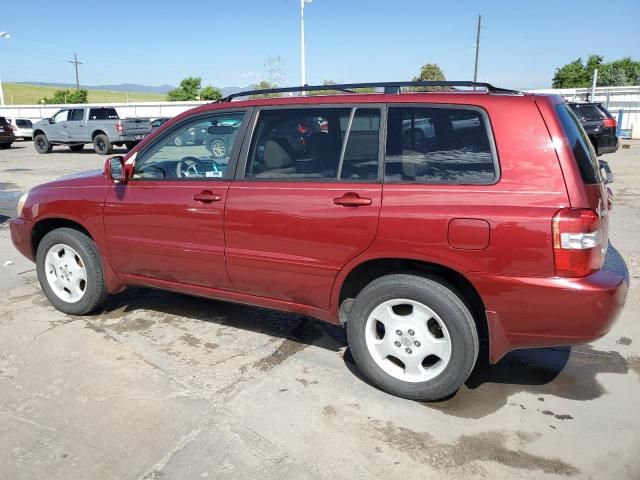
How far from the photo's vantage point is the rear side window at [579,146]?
2.80 metres

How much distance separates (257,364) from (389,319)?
3.40 feet

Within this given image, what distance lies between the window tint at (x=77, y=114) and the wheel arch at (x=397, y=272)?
2059cm

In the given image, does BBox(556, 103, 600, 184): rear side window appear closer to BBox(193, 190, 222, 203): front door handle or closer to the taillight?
the taillight

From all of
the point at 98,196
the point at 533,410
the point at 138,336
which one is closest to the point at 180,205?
the point at 98,196

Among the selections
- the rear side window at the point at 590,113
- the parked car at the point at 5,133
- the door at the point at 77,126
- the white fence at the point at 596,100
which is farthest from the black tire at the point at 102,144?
the rear side window at the point at 590,113

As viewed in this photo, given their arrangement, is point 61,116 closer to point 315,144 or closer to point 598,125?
point 598,125

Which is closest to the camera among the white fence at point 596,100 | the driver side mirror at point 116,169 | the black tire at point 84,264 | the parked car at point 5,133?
the driver side mirror at point 116,169

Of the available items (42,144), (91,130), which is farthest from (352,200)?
(42,144)

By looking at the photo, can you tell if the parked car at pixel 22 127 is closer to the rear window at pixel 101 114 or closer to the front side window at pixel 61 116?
the front side window at pixel 61 116

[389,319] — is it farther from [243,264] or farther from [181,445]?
[181,445]

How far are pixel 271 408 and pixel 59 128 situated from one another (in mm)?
21514

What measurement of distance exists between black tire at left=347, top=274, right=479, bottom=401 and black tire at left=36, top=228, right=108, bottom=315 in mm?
2218

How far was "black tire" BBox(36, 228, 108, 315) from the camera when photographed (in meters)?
4.25

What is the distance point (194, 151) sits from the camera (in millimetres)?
4168
